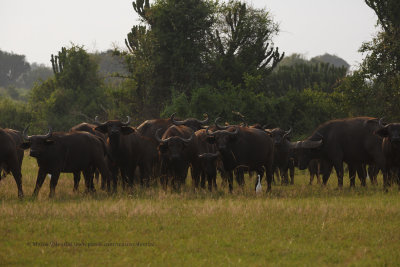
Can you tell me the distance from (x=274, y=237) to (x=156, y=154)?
8261mm

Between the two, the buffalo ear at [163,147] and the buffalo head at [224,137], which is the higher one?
the buffalo head at [224,137]

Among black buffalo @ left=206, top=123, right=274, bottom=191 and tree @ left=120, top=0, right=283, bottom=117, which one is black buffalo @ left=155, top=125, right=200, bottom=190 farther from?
tree @ left=120, top=0, right=283, bottom=117

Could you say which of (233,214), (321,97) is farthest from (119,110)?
(233,214)

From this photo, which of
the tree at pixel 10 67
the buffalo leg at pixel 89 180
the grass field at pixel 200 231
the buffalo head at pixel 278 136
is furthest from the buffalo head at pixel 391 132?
the tree at pixel 10 67

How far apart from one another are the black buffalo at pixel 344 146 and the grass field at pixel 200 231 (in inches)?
104

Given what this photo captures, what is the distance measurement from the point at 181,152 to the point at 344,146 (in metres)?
5.16

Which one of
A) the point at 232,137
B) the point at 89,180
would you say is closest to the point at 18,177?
the point at 89,180

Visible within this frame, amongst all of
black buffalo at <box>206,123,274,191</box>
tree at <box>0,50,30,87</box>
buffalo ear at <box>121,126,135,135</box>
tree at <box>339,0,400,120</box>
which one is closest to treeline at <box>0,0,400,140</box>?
tree at <box>339,0,400,120</box>

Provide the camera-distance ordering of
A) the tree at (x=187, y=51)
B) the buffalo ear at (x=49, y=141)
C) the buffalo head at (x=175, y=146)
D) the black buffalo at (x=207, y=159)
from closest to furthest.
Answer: the buffalo ear at (x=49, y=141) < the buffalo head at (x=175, y=146) < the black buffalo at (x=207, y=159) < the tree at (x=187, y=51)

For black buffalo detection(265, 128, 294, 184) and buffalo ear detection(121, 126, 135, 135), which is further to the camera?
black buffalo detection(265, 128, 294, 184)

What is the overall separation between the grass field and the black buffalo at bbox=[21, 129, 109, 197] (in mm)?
744

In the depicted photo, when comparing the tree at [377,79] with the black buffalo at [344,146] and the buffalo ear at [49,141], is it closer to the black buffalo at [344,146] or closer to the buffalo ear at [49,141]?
the black buffalo at [344,146]

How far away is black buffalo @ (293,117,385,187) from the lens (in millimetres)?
16141

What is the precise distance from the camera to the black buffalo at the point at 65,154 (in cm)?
1375
